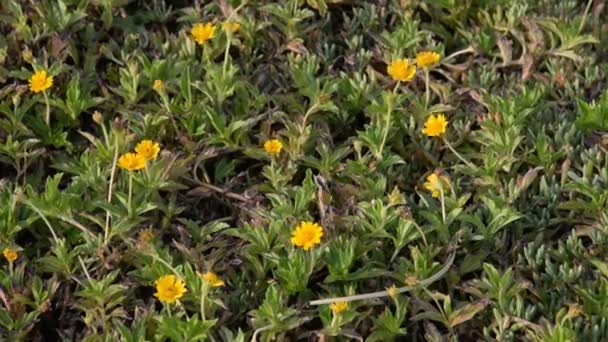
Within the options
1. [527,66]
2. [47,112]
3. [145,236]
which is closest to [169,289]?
[145,236]

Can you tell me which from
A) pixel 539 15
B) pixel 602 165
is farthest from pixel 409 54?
pixel 602 165

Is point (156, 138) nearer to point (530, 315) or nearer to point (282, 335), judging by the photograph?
point (282, 335)

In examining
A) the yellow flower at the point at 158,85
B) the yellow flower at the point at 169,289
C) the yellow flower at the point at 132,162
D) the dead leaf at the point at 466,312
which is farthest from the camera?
the yellow flower at the point at 158,85

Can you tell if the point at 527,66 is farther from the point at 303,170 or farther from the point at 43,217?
the point at 43,217

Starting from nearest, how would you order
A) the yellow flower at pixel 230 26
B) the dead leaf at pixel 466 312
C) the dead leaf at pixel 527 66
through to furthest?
the dead leaf at pixel 466 312, the yellow flower at pixel 230 26, the dead leaf at pixel 527 66

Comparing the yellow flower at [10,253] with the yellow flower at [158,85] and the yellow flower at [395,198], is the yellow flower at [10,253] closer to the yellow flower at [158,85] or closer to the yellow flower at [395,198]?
the yellow flower at [158,85]

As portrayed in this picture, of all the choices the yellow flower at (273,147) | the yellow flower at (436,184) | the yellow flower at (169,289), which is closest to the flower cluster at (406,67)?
the yellow flower at (436,184)

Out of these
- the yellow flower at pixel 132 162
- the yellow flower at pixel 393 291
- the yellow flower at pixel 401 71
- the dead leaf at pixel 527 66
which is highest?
the yellow flower at pixel 132 162
